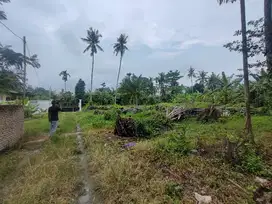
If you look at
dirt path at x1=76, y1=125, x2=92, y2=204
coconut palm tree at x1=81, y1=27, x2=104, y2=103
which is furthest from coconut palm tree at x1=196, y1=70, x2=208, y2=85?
dirt path at x1=76, y1=125, x2=92, y2=204

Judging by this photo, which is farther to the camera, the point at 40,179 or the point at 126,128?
the point at 126,128

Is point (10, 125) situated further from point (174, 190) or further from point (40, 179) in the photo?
point (174, 190)

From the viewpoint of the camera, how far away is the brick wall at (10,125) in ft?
18.7

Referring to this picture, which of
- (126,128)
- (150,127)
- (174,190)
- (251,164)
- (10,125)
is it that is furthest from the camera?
(150,127)

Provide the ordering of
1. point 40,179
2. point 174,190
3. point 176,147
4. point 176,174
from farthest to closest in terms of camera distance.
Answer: point 176,147 → point 176,174 → point 40,179 → point 174,190

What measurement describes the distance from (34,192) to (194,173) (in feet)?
9.06

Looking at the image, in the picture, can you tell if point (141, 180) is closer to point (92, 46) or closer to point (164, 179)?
point (164, 179)

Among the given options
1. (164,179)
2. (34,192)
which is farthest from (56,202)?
(164,179)

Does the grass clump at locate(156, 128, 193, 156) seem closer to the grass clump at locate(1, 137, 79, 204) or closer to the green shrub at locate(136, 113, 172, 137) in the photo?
the grass clump at locate(1, 137, 79, 204)

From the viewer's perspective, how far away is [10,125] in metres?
6.24

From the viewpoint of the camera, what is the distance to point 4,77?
598cm

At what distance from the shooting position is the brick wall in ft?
18.7

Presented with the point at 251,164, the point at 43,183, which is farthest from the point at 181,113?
the point at 43,183

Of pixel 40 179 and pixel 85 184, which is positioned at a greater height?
pixel 40 179
